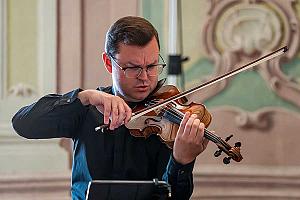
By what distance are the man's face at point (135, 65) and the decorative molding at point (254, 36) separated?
73 centimetres

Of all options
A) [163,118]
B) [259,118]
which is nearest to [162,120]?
[163,118]

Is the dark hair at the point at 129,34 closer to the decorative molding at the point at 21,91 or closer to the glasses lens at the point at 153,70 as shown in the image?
the glasses lens at the point at 153,70

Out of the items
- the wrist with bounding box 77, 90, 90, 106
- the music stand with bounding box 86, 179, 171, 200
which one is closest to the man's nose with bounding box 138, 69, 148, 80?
the wrist with bounding box 77, 90, 90, 106

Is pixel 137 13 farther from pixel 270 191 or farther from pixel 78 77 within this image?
pixel 270 191

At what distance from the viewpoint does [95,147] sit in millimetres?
1278

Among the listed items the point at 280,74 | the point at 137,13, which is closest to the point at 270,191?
the point at 280,74

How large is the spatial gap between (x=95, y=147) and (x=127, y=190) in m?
0.25

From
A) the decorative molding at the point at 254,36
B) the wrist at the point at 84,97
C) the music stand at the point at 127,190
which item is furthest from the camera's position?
the decorative molding at the point at 254,36

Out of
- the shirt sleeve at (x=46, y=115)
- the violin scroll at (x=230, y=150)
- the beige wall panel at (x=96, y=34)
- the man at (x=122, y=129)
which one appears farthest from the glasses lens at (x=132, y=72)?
the beige wall panel at (x=96, y=34)

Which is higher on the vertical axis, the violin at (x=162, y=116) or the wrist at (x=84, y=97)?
the wrist at (x=84, y=97)

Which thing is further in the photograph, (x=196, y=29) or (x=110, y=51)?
(x=196, y=29)

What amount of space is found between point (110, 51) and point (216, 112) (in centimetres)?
75

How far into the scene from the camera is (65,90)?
1.95 m

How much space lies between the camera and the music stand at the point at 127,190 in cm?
102
